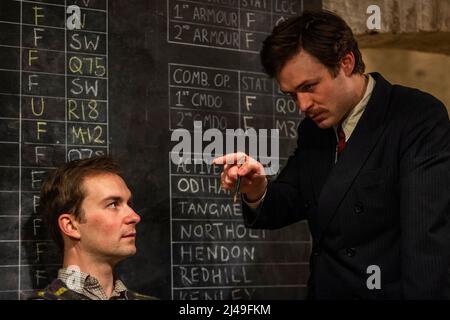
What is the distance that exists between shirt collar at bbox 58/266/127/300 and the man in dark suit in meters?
0.55

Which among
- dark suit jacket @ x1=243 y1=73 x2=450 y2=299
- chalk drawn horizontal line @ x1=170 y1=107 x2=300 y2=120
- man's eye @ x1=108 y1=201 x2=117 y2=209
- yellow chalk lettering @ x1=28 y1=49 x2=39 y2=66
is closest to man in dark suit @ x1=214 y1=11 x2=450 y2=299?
dark suit jacket @ x1=243 y1=73 x2=450 y2=299

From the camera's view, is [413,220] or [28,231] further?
[28,231]

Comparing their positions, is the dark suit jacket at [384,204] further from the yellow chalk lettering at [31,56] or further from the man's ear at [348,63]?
the yellow chalk lettering at [31,56]

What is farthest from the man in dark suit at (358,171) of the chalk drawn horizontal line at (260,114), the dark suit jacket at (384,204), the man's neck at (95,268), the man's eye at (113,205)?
the chalk drawn horizontal line at (260,114)

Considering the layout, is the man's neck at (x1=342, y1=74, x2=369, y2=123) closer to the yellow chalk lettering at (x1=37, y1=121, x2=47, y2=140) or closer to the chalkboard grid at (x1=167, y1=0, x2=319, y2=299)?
the chalkboard grid at (x1=167, y1=0, x2=319, y2=299)

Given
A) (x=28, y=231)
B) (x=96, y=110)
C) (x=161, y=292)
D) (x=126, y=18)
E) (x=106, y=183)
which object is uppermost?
(x=126, y=18)

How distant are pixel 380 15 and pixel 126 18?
1271 mm

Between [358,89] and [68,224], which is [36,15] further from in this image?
[358,89]

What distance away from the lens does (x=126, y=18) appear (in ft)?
10.1

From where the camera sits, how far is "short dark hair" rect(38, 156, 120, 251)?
2.58 meters

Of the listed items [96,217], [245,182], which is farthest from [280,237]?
[96,217]

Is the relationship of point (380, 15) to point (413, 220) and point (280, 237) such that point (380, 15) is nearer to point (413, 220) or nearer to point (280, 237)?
point (280, 237)

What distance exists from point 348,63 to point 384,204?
0.49m

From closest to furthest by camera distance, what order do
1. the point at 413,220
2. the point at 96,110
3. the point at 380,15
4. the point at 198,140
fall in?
the point at 413,220 → the point at 96,110 → the point at 198,140 → the point at 380,15
